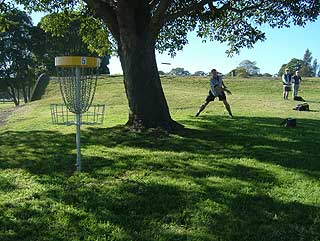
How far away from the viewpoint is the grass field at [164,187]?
4.76 m

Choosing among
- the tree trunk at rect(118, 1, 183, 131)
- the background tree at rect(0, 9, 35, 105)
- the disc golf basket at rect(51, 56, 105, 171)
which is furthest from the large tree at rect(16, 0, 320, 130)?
the background tree at rect(0, 9, 35, 105)

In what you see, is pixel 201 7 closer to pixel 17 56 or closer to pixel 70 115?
pixel 70 115

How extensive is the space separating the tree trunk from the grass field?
0.52 meters

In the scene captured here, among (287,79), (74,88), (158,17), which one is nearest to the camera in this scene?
(74,88)

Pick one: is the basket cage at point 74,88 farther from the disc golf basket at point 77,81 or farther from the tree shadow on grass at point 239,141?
the tree shadow on grass at point 239,141

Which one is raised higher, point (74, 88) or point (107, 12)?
point (107, 12)

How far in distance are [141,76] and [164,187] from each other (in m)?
5.28

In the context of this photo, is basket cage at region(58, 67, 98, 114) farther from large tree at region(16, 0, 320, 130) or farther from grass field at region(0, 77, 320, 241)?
large tree at region(16, 0, 320, 130)

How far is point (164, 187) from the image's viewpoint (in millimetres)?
6117

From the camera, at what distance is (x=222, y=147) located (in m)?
9.01

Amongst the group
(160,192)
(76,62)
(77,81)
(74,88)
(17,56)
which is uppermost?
(17,56)

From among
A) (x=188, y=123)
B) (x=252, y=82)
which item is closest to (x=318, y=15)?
(x=188, y=123)

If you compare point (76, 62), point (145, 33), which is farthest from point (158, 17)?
point (76, 62)

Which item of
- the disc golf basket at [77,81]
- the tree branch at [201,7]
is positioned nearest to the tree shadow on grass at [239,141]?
the disc golf basket at [77,81]
